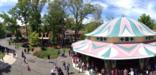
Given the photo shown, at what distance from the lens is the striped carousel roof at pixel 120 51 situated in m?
33.6

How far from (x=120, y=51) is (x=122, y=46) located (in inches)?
75.3

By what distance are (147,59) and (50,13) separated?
3769 centimetres

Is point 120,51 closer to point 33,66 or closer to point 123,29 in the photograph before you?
point 123,29

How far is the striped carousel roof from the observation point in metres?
33.6

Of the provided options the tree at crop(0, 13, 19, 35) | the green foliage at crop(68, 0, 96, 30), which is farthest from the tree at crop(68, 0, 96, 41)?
the tree at crop(0, 13, 19, 35)

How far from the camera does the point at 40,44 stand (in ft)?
226

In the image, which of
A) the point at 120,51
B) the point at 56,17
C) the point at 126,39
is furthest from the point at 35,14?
the point at 120,51

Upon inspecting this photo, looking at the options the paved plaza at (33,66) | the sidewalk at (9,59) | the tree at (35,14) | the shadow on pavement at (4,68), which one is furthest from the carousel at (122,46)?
the tree at (35,14)

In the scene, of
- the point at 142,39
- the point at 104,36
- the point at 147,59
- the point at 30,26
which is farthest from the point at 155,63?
the point at 30,26

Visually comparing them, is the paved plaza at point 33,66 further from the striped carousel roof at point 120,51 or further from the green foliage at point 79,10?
the green foliage at point 79,10

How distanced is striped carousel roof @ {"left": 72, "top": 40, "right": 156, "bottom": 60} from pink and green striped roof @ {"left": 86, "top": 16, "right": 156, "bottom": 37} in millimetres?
1973

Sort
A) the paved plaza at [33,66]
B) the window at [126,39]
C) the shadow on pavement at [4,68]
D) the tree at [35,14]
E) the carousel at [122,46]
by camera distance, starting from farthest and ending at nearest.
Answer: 1. the tree at [35,14]
2. the shadow on pavement at [4,68]
3. the window at [126,39]
4. the paved plaza at [33,66]
5. the carousel at [122,46]

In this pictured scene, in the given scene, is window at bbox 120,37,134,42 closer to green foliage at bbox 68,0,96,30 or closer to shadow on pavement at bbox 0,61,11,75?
shadow on pavement at bbox 0,61,11,75

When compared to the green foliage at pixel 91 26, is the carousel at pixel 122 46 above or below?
above
